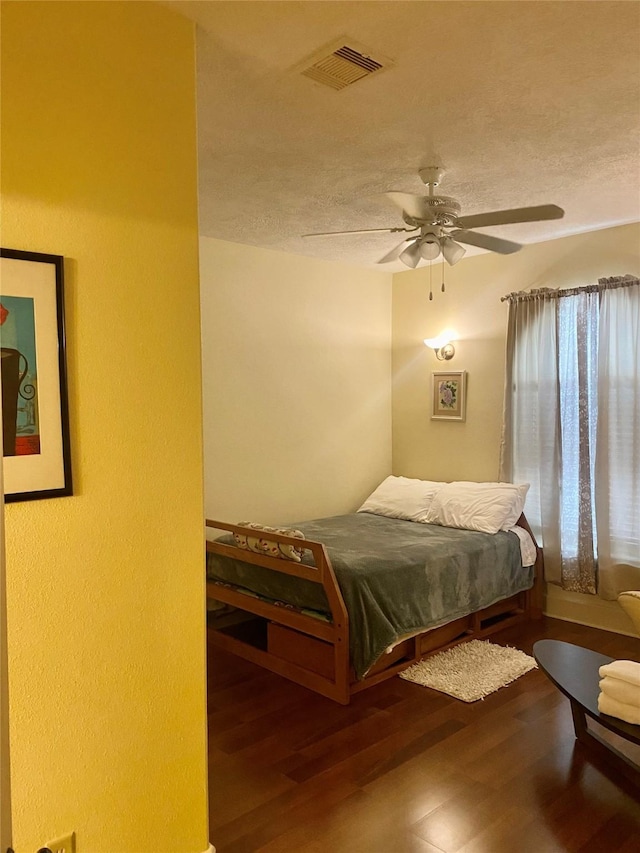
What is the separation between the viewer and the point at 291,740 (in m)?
2.90

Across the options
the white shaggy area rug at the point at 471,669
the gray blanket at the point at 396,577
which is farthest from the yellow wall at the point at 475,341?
the white shaggy area rug at the point at 471,669

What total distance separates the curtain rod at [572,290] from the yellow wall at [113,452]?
312 centimetres

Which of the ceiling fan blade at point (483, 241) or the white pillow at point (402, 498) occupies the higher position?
the ceiling fan blade at point (483, 241)

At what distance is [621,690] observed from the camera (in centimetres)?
241

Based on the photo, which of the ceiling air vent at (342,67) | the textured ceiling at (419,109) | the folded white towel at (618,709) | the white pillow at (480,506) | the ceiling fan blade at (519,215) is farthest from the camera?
the white pillow at (480,506)

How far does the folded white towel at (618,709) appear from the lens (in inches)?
93.1

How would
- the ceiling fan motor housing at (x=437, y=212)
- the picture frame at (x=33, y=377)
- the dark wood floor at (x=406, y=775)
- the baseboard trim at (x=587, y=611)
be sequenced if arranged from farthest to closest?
the baseboard trim at (x=587, y=611)
the ceiling fan motor housing at (x=437, y=212)
the dark wood floor at (x=406, y=775)
the picture frame at (x=33, y=377)

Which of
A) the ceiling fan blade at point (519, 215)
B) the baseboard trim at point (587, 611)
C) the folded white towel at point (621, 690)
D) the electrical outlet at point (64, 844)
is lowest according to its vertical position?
the baseboard trim at point (587, 611)

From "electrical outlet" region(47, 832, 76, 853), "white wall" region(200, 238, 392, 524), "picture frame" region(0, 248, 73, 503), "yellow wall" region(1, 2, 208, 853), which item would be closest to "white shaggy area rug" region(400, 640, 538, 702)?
"white wall" region(200, 238, 392, 524)

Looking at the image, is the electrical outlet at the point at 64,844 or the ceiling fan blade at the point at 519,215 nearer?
the electrical outlet at the point at 64,844

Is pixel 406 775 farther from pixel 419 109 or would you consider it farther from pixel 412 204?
pixel 419 109

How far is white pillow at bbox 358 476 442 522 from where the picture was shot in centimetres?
485

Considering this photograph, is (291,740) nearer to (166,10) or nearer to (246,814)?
(246,814)

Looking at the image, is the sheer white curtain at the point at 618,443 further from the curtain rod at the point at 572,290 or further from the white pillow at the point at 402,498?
the white pillow at the point at 402,498
